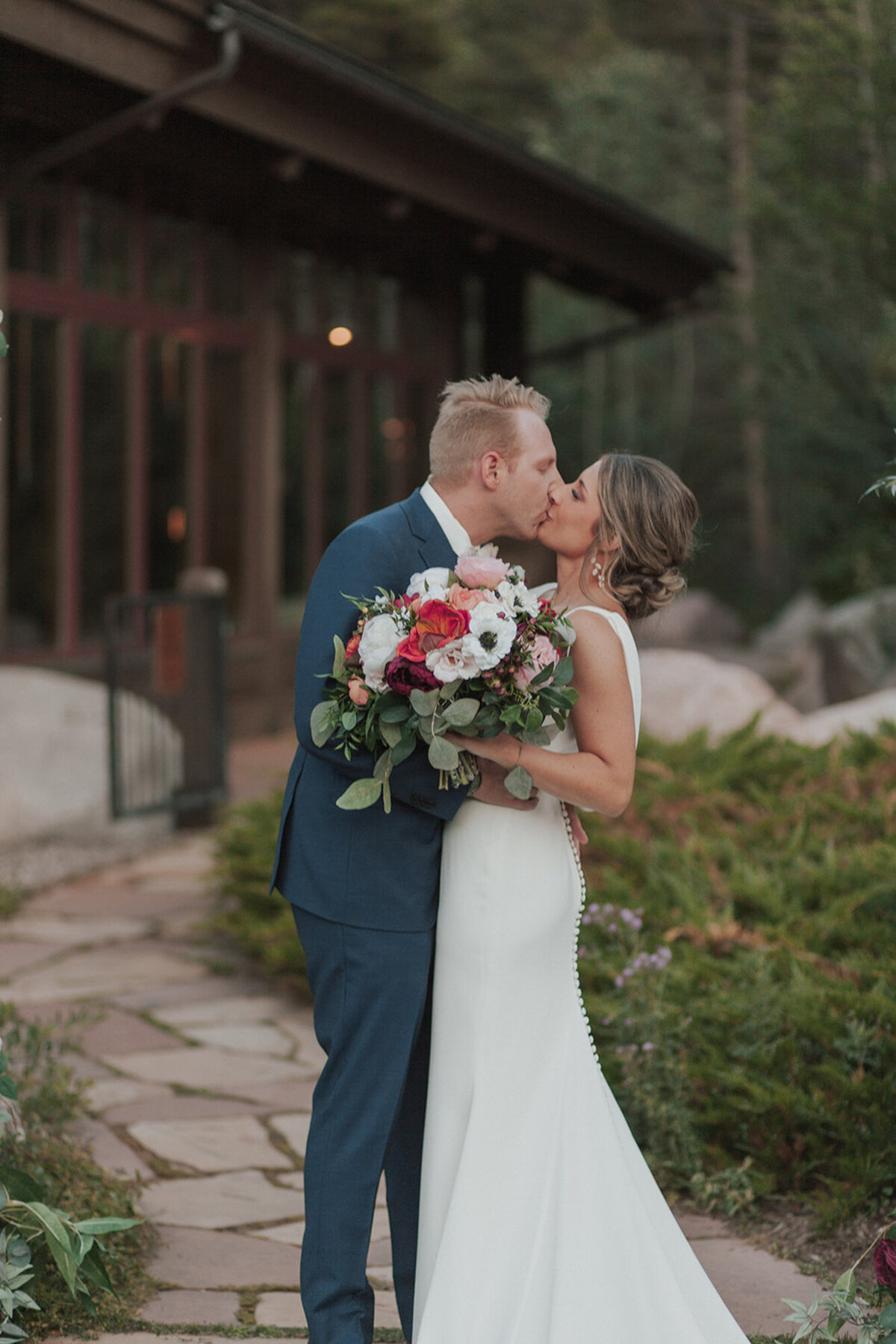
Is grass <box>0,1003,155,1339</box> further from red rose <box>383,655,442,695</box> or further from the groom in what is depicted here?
red rose <box>383,655,442,695</box>

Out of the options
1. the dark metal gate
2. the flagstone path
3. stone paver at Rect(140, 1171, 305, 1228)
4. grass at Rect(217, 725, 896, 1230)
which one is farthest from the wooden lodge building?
stone paver at Rect(140, 1171, 305, 1228)

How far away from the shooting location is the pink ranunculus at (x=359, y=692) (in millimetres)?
2279

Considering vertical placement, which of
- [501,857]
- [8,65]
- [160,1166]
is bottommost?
[160,1166]

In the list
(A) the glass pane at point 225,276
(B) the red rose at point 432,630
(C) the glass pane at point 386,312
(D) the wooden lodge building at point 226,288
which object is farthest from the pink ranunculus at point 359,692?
(C) the glass pane at point 386,312

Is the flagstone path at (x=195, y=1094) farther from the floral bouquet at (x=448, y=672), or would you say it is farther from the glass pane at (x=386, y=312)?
the glass pane at (x=386, y=312)

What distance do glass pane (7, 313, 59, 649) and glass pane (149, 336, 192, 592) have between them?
857 millimetres

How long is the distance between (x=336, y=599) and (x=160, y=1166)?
185cm

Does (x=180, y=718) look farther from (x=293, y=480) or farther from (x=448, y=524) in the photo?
(x=448, y=524)

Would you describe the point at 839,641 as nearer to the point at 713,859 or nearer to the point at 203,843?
the point at 203,843

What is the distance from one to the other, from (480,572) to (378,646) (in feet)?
0.67

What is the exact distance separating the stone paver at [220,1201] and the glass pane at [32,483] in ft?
17.2

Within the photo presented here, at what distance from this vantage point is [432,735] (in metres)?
2.24

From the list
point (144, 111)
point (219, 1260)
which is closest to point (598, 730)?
point (219, 1260)

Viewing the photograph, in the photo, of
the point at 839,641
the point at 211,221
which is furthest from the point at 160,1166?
the point at 839,641
